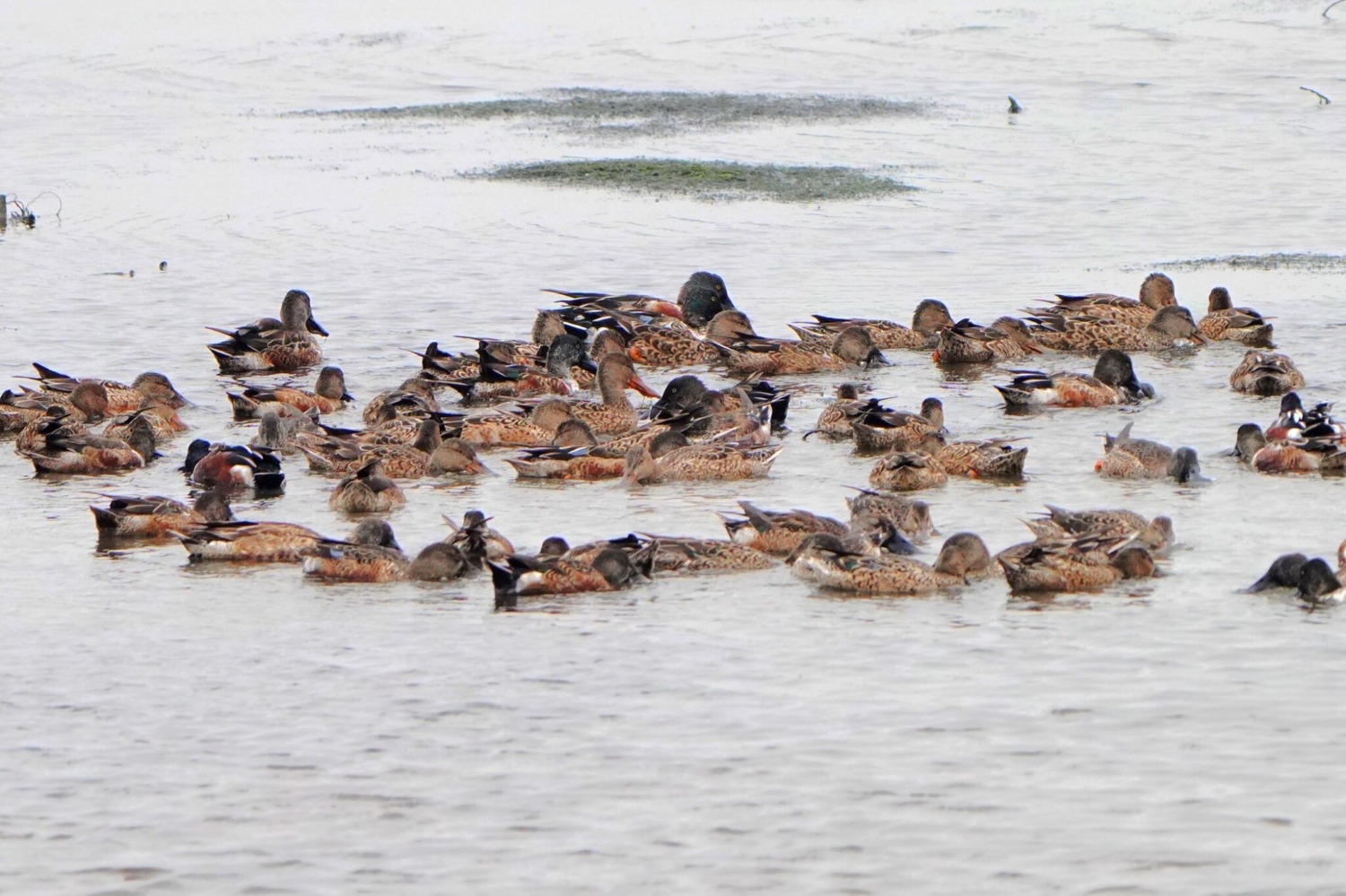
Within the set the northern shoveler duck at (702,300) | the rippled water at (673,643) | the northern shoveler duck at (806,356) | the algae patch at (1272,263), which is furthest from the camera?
A: the algae patch at (1272,263)

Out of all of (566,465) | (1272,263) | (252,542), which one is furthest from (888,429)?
(1272,263)

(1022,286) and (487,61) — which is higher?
(487,61)

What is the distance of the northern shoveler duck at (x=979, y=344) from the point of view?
1589 centimetres

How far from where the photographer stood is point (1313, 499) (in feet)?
36.4

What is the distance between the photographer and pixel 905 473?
1164 cm

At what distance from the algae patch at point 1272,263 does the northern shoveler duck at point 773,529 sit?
34.1 ft

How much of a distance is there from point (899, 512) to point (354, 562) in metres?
2.80

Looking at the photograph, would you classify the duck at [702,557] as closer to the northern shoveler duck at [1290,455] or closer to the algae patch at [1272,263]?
the northern shoveler duck at [1290,455]

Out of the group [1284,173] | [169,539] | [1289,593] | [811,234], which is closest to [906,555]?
[1289,593]

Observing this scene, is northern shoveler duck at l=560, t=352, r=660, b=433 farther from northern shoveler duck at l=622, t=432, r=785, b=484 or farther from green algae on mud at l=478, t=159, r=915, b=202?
green algae on mud at l=478, t=159, r=915, b=202

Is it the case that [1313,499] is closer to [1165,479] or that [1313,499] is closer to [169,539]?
[1165,479]

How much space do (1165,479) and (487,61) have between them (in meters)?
29.8

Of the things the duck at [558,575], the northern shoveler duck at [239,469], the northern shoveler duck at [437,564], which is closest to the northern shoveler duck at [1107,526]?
the duck at [558,575]

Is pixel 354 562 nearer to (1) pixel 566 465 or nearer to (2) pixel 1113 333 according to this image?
(1) pixel 566 465
